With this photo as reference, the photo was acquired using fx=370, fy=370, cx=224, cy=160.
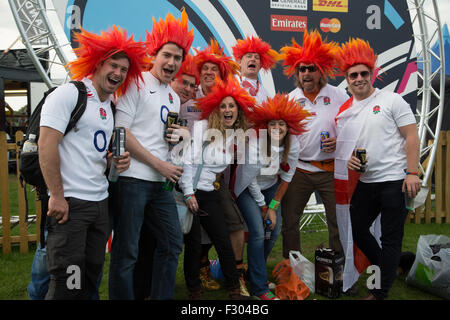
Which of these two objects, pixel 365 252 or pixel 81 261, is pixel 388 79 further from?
pixel 81 261

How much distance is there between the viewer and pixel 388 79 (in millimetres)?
6875

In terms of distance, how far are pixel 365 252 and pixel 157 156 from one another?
2.10 metres

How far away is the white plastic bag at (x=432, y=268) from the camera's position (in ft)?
10.8

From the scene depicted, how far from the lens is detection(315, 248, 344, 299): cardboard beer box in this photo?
336 centimetres

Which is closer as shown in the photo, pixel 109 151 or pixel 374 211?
pixel 109 151

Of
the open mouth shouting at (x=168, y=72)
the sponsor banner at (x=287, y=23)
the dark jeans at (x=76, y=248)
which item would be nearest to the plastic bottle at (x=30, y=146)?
the dark jeans at (x=76, y=248)

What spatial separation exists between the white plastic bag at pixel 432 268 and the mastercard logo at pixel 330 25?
4214 millimetres

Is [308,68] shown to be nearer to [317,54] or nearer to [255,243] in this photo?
[317,54]

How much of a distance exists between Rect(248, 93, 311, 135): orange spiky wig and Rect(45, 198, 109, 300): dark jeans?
1618mm

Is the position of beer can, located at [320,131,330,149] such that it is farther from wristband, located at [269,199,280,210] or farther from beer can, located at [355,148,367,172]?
wristband, located at [269,199,280,210]

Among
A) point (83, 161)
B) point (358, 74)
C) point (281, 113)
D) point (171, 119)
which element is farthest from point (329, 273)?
point (83, 161)

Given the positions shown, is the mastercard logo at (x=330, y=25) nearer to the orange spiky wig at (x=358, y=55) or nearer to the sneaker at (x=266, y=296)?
the orange spiky wig at (x=358, y=55)

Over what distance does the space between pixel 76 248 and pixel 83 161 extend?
1.61ft

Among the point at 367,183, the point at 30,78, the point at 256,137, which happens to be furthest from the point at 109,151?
the point at 30,78
